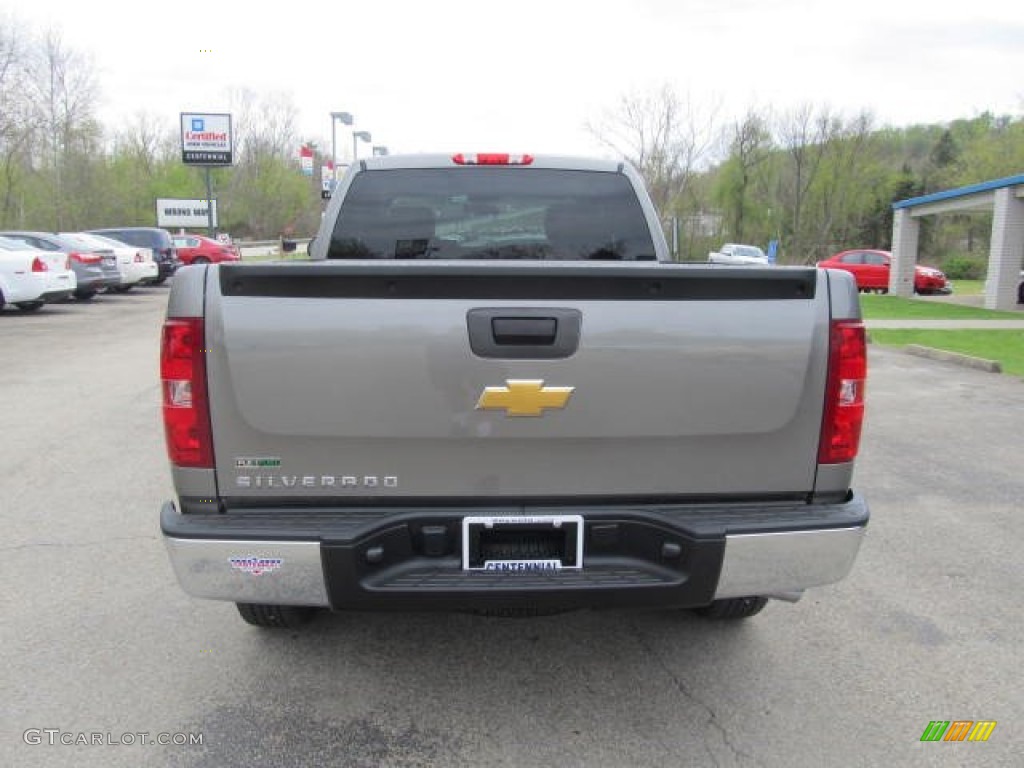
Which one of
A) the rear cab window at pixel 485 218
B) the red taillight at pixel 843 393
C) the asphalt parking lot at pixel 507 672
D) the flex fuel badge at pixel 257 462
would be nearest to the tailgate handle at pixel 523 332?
the flex fuel badge at pixel 257 462

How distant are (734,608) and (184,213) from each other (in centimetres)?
5298

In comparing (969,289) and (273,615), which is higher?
(273,615)

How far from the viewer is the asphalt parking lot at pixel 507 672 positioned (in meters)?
2.79

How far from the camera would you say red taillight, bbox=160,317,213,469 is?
8.41 ft

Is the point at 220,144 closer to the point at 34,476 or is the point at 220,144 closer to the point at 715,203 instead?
the point at 715,203

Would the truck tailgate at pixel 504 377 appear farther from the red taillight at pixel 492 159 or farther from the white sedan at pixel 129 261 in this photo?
the white sedan at pixel 129 261

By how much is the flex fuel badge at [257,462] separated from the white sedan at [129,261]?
69.0 feet

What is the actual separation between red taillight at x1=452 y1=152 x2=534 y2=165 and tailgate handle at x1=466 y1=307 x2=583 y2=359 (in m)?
2.35

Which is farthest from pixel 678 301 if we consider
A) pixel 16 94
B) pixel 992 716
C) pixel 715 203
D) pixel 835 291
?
pixel 715 203

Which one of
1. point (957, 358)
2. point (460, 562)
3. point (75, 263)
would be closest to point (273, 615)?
point (460, 562)

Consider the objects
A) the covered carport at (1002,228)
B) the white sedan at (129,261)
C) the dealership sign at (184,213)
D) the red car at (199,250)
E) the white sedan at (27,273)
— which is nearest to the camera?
the white sedan at (27,273)

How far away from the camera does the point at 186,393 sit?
8.53ft

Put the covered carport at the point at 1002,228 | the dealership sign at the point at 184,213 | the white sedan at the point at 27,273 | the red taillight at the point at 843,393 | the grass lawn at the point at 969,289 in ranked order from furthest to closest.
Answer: the dealership sign at the point at 184,213 → the grass lawn at the point at 969,289 → the covered carport at the point at 1002,228 → the white sedan at the point at 27,273 → the red taillight at the point at 843,393

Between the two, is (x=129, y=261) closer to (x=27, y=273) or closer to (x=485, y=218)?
(x=27, y=273)
